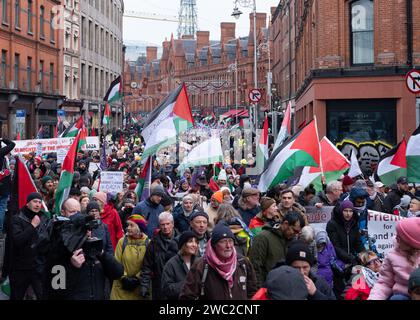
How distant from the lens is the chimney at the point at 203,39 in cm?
13225

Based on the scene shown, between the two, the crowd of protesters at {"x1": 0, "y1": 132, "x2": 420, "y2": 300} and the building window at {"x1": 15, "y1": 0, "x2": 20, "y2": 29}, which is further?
the building window at {"x1": 15, "y1": 0, "x2": 20, "y2": 29}

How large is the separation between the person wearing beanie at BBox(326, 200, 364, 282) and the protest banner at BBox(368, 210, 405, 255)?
0.28 meters

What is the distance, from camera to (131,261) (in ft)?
25.8

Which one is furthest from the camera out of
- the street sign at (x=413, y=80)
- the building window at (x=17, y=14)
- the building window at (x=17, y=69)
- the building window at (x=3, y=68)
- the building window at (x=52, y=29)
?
the building window at (x=52, y=29)

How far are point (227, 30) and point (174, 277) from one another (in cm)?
11715

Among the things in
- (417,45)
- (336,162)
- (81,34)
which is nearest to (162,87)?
(81,34)

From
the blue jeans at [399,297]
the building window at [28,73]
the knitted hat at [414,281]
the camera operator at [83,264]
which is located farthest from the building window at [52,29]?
the knitted hat at [414,281]

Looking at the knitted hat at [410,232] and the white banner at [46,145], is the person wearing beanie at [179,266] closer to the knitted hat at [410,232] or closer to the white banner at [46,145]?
the knitted hat at [410,232]

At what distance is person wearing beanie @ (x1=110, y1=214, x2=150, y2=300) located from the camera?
7.73m

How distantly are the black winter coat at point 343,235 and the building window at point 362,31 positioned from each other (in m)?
16.3

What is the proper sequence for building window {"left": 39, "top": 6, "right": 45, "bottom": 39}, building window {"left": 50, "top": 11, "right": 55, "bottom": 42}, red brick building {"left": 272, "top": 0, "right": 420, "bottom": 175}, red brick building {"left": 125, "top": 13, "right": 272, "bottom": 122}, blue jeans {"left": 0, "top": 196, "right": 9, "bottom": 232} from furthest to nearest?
red brick building {"left": 125, "top": 13, "right": 272, "bottom": 122}
building window {"left": 50, "top": 11, "right": 55, "bottom": 42}
building window {"left": 39, "top": 6, "right": 45, "bottom": 39}
red brick building {"left": 272, "top": 0, "right": 420, "bottom": 175}
blue jeans {"left": 0, "top": 196, "right": 9, "bottom": 232}

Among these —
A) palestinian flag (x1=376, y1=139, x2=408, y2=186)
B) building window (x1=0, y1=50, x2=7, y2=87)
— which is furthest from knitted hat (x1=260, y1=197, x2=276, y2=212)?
building window (x1=0, y1=50, x2=7, y2=87)

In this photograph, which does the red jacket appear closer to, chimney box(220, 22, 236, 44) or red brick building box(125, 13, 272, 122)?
red brick building box(125, 13, 272, 122)
